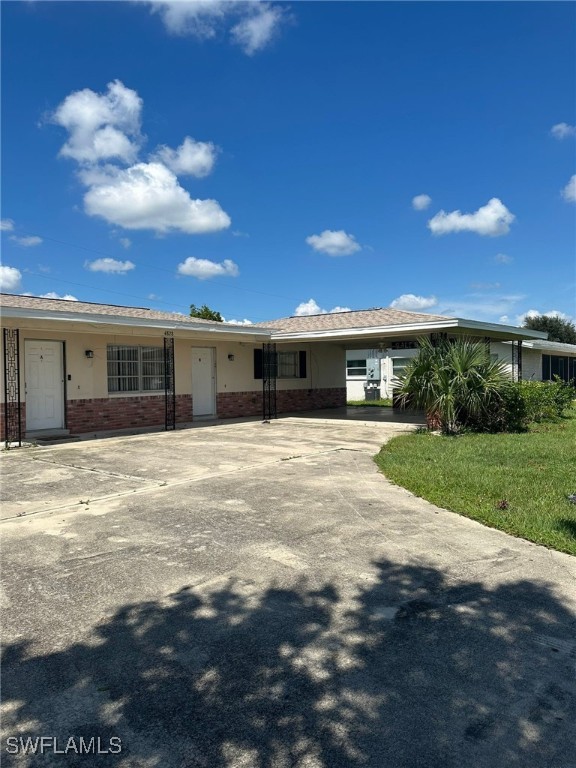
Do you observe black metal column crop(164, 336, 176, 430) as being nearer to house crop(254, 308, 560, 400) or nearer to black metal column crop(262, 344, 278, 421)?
black metal column crop(262, 344, 278, 421)

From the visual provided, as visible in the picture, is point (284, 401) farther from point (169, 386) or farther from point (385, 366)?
point (385, 366)

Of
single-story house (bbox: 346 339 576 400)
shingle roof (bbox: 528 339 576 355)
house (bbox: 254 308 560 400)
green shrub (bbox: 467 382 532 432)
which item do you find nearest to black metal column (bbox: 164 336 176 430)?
house (bbox: 254 308 560 400)

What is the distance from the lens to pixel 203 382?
56.3 feet

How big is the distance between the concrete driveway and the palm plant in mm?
6720

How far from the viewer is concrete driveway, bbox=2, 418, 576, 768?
2.43 metres

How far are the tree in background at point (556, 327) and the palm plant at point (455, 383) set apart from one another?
1478 inches

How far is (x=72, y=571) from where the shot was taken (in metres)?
4.35

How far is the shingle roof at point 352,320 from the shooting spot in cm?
1544

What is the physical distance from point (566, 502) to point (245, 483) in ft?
13.3

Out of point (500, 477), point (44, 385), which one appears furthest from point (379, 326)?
point (44, 385)

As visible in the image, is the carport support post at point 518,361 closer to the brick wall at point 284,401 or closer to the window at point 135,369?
the brick wall at point 284,401

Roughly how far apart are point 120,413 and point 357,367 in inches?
732

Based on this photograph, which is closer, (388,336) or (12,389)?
(12,389)

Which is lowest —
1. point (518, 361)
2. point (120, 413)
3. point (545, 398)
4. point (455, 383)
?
point (120, 413)
